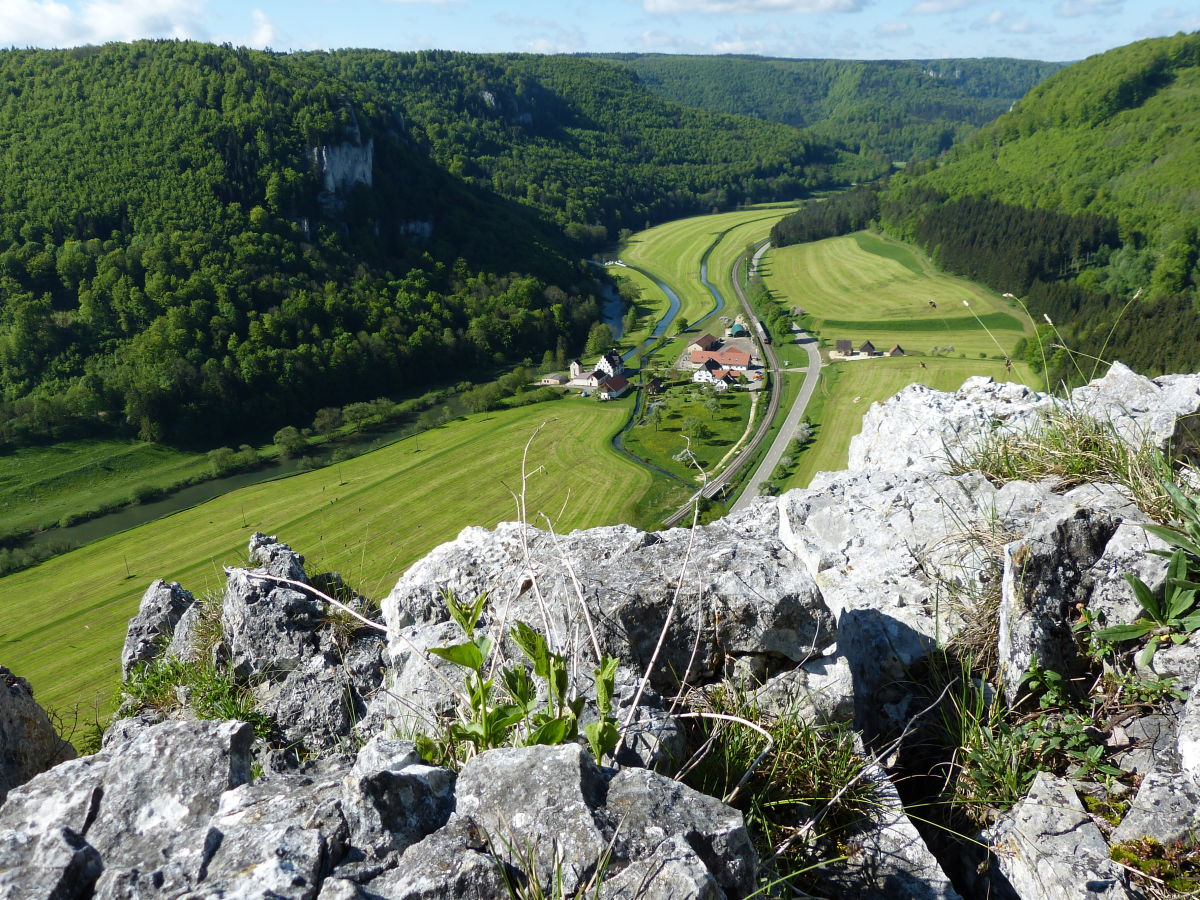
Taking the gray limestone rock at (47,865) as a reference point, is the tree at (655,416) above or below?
below

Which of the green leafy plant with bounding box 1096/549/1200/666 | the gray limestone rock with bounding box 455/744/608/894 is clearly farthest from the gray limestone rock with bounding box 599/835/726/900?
the green leafy plant with bounding box 1096/549/1200/666

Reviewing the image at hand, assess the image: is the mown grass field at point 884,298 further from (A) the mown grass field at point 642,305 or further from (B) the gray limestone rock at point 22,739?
(B) the gray limestone rock at point 22,739

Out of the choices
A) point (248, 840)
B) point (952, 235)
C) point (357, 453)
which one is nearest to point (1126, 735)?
point (248, 840)

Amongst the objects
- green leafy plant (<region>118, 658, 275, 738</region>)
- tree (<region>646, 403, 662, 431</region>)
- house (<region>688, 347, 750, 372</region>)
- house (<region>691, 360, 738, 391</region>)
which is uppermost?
green leafy plant (<region>118, 658, 275, 738</region>)

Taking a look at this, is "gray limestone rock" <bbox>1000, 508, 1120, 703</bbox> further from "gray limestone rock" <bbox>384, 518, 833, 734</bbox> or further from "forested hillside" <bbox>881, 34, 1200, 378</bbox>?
"forested hillside" <bbox>881, 34, 1200, 378</bbox>

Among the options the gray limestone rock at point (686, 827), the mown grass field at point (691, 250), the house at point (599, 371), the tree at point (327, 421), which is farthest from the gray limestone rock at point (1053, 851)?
the mown grass field at point (691, 250)

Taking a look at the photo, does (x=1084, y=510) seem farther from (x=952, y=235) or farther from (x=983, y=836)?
(x=952, y=235)
